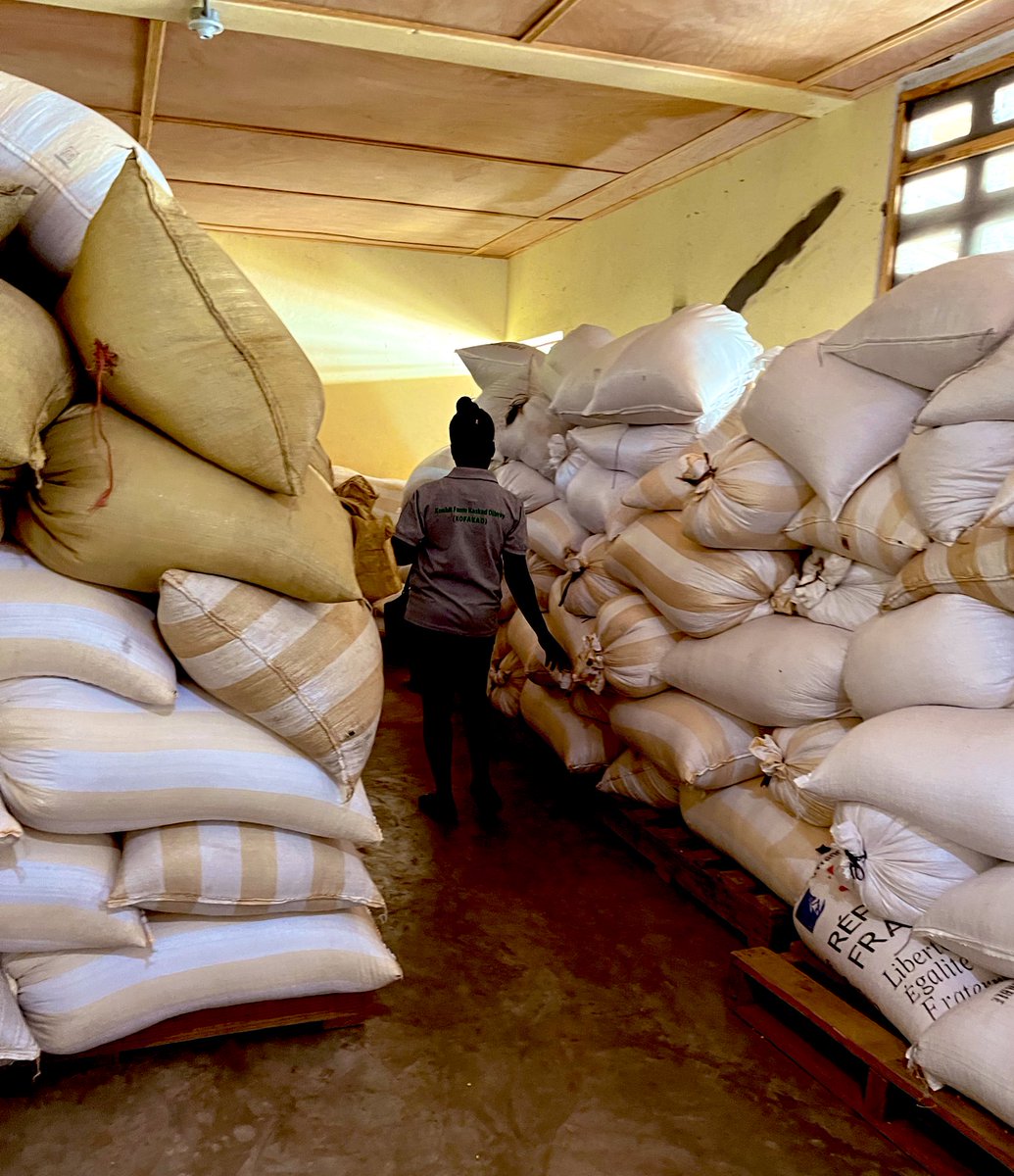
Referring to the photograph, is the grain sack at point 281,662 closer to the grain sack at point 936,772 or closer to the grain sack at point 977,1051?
the grain sack at point 936,772

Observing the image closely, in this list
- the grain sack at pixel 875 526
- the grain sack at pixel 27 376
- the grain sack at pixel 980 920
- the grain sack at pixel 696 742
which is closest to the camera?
the grain sack at pixel 27 376

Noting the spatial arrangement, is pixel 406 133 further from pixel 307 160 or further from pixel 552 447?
pixel 552 447

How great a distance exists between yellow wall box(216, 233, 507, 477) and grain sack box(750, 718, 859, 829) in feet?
15.2

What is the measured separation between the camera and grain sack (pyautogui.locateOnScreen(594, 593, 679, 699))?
9.36ft

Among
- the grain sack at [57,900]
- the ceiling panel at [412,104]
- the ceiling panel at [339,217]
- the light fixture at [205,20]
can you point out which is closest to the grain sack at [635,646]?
the grain sack at [57,900]

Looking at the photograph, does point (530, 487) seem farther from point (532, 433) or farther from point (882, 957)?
point (882, 957)

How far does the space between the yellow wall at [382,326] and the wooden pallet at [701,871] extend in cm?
398

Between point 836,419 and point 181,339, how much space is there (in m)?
1.36

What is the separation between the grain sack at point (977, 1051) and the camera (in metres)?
1.52

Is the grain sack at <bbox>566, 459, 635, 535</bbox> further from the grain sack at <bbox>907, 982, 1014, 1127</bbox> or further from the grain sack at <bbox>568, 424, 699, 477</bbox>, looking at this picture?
the grain sack at <bbox>907, 982, 1014, 1127</bbox>

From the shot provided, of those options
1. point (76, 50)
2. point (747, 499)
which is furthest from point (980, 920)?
point (76, 50)

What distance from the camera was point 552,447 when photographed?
3.79 metres

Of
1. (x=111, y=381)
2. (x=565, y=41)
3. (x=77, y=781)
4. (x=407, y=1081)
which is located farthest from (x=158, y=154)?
(x=407, y=1081)

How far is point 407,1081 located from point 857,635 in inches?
50.5
